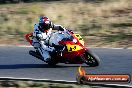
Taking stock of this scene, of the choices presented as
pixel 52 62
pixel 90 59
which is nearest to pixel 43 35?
pixel 52 62

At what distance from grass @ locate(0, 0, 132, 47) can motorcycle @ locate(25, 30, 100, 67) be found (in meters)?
4.26

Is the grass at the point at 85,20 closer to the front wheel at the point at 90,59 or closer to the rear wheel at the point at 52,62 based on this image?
the rear wheel at the point at 52,62

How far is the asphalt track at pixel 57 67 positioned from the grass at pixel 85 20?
2112 mm

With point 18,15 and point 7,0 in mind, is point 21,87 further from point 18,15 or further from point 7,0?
point 7,0

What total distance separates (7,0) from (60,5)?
636cm

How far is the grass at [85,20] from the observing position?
19.7 m

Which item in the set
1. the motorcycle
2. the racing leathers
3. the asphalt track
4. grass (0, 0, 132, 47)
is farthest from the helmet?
grass (0, 0, 132, 47)

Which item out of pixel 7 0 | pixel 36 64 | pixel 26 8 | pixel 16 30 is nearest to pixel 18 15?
pixel 26 8

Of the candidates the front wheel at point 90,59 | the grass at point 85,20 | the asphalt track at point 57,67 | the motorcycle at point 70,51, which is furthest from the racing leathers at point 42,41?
the grass at point 85,20

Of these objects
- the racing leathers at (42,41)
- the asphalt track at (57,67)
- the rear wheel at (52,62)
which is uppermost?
the racing leathers at (42,41)

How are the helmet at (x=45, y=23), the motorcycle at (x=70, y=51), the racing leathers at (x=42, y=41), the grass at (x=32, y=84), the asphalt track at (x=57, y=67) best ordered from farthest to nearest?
the racing leathers at (x=42, y=41)
the helmet at (x=45, y=23)
the motorcycle at (x=70, y=51)
the asphalt track at (x=57, y=67)
the grass at (x=32, y=84)

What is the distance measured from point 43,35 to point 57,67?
1.12 metres

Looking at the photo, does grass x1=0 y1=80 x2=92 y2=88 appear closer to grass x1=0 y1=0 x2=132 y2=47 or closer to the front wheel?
the front wheel

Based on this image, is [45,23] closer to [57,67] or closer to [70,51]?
[70,51]
